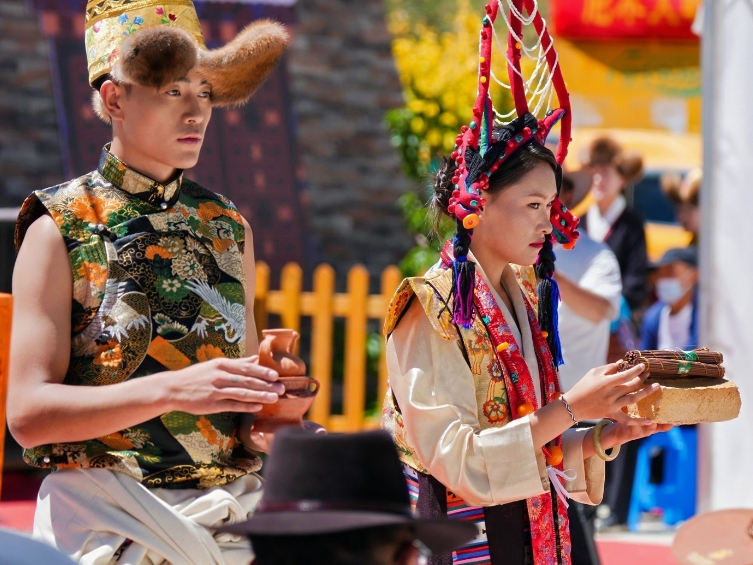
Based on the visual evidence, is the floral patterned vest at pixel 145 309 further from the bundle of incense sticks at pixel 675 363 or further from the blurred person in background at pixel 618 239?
the blurred person in background at pixel 618 239

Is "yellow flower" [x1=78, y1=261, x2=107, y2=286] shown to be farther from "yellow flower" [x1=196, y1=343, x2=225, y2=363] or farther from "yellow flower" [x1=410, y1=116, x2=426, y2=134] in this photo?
"yellow flower" [x1=410, y1=116, x2=426, y2=134]

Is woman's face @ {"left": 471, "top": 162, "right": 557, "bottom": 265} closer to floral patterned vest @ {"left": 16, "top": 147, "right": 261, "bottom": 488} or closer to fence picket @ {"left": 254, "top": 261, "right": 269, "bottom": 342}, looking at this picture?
floral patterned vest @ {"left": 16, "top": 147, "right": 261, "bottom": 488}

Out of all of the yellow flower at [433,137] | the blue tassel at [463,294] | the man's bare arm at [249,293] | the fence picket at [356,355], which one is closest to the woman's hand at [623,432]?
the blue tassel at [463,294]

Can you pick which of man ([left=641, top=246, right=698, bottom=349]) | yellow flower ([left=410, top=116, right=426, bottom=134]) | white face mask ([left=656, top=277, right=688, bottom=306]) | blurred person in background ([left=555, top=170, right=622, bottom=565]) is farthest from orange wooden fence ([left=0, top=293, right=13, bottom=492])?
yellow flower ([left=410, top=116, right=426, bottom=134])

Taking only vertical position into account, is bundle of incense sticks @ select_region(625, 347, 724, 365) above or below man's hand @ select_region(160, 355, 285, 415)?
below

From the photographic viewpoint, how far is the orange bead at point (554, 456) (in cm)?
234

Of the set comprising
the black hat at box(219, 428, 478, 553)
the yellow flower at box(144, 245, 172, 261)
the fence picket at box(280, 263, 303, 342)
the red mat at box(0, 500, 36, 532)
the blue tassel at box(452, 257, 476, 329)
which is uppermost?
the yellow flower at box(144, 245, 172, 261)

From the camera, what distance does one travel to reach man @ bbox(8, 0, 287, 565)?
6.47 ft

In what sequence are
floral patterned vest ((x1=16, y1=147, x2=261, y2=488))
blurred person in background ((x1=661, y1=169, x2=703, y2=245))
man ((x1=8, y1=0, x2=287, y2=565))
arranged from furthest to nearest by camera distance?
blurred person in background ((x1=661, y1=169, x2=703, y2=245)) → floral patterned vest ((x1=16, y1=147, x2=261, y2=488)) → man ((x1=8, y1=0, x2=287, y2=565))

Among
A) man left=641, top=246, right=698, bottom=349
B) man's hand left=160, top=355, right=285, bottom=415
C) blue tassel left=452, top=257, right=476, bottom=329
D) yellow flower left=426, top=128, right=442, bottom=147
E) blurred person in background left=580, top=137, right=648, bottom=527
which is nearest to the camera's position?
man's hand left=160, top=355, right=285, bottom=415

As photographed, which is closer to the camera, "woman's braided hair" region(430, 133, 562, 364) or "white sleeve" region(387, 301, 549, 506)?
"white sleeve" region(387, 301, 549, 506)

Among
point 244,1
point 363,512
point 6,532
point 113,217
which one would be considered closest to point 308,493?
point 363,512

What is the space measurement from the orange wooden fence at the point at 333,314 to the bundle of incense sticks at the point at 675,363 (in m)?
5.02

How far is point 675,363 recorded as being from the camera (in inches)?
90.0
